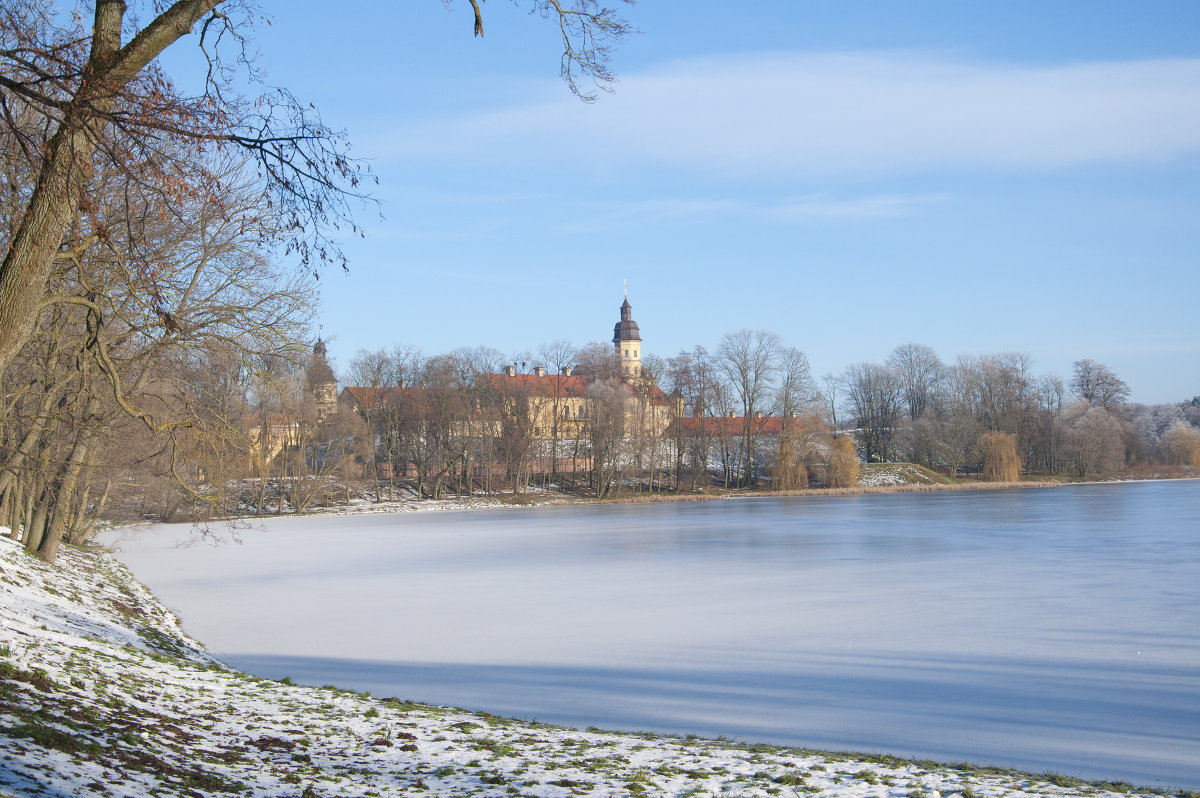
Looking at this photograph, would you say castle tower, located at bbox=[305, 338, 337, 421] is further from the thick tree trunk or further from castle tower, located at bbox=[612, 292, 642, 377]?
castle tower, located at bbox=[612, 292, 642, 377]

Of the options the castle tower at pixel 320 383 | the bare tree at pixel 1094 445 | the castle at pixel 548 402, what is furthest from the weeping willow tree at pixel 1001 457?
the castle tower at pixel 320 383

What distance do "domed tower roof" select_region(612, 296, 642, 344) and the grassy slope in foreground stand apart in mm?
112029

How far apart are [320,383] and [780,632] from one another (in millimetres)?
20052

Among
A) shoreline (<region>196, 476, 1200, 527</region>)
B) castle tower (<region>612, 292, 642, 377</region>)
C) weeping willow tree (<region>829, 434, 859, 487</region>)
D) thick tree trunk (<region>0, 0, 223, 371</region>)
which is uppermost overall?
castle tower (<region>612, 292, 642, 377</region>)

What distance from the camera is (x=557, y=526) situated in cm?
3212

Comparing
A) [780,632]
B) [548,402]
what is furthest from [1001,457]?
[780,632]

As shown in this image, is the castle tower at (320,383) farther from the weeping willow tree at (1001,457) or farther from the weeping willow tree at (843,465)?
the weeping willow tree at (1001,457)

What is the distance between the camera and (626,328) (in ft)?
392

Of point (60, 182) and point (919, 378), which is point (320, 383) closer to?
point (60, 182)

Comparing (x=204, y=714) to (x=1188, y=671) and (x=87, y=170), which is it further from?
(x=1188, y=671)

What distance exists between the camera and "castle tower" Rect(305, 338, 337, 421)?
49.1 feet

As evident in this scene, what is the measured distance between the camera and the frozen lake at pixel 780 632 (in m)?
7.56

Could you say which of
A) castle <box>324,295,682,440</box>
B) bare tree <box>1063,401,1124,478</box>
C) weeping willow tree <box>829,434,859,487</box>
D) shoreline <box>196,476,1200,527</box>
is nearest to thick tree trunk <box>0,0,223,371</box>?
shoreline <box>196,476,1200,527</box>

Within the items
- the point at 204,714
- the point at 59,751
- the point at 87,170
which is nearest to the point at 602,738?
the point at 204,714
